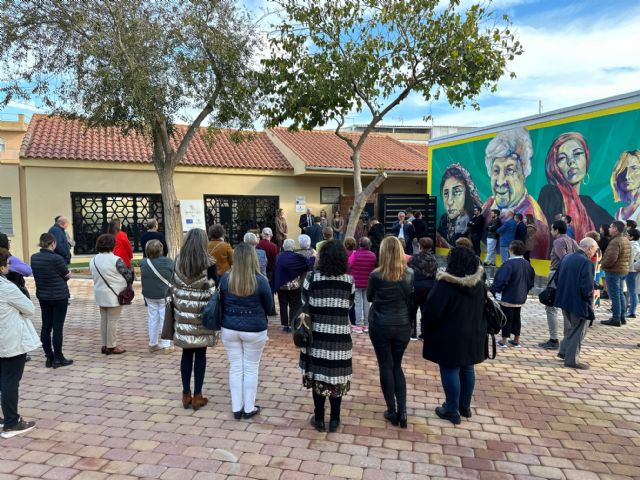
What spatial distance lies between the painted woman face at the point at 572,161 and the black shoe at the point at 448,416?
8956 mm

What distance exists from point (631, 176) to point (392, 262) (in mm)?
8758

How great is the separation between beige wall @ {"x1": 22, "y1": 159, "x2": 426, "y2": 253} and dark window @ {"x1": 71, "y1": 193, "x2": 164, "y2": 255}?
222 millimetres

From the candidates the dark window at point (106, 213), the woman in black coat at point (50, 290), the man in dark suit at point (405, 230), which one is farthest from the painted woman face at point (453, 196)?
the woman in black coat at point (50, 290)

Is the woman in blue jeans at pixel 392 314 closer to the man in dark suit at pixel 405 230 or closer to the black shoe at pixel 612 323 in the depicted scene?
the black shoe at pixel 612 323

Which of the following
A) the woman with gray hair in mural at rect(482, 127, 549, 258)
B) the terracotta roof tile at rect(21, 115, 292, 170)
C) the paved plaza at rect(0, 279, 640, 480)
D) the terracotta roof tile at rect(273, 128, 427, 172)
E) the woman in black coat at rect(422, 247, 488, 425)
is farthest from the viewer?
the terracotta roof tile at rect(273, 128, 427, 172)

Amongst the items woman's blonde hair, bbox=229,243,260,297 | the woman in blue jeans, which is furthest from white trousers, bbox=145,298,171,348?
the woman in blue jeans

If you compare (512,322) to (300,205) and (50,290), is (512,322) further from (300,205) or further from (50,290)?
(300,205)

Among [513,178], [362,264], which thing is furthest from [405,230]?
[362,264]

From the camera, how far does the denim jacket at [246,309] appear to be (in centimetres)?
402

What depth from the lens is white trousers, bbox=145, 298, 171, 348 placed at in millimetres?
6113

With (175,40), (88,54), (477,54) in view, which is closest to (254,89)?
(175,40)

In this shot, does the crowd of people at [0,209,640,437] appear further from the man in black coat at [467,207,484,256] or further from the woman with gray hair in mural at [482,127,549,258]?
the man in black coat at [467,207,484,256]

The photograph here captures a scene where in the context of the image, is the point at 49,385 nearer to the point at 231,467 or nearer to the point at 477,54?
the point at 231,467

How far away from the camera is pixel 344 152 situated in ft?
65.9
